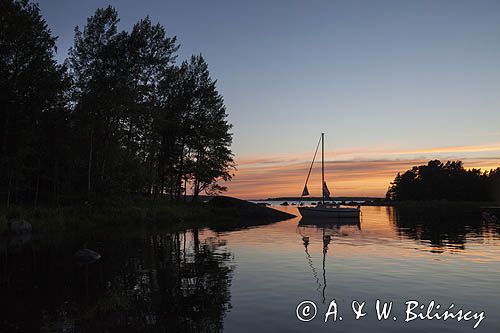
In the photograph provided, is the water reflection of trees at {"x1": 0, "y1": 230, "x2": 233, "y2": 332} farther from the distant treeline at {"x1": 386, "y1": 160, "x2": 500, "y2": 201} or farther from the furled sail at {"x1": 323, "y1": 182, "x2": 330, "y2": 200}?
the distant treeline at {"x1": 386, "y1": 160, "x2": 500, "y2": 201}

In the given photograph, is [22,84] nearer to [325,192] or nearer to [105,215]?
[105,215]

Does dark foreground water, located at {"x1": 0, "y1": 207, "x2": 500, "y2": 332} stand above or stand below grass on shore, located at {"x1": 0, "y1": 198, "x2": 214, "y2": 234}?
below

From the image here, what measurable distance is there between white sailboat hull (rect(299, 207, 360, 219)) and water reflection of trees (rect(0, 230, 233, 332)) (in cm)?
3991

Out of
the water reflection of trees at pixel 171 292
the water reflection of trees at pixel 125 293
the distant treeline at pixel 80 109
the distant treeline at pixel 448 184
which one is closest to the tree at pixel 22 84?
the distant treeline at pixel 80 109

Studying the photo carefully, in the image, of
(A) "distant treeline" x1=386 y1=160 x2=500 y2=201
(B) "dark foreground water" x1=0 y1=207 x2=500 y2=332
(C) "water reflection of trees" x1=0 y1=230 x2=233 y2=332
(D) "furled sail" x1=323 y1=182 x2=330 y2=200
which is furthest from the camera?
(A) "distant treeline" x1=386 y1=160 x2=500 y2=201

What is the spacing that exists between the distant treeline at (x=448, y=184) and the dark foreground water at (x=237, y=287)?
123 m

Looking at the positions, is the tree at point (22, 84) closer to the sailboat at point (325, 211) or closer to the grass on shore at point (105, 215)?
the grass on shore at point (105, 215)

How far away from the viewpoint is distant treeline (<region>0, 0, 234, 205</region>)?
37.4 m

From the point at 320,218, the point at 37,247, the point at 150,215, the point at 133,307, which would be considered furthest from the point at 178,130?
the point at 133,307

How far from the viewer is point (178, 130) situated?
62.7m

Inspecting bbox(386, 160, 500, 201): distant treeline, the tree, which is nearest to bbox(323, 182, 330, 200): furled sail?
the tree

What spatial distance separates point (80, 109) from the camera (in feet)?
145

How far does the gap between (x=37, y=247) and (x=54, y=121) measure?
2070 cm

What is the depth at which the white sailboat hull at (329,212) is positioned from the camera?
6088 centimetres
